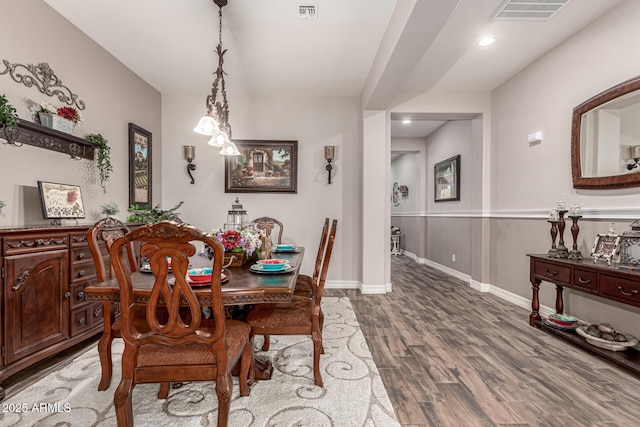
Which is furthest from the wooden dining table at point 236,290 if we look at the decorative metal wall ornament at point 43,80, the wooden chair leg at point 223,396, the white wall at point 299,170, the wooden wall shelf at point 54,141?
the white wall at point 299,170

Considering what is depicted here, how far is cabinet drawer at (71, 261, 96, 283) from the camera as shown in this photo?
2259mm

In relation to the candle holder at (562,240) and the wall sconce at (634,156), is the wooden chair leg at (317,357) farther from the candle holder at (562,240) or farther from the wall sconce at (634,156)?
the wall sconce at (634,156)

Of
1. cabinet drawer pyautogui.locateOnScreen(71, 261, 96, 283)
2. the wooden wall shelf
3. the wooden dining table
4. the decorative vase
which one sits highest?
the decorative vase

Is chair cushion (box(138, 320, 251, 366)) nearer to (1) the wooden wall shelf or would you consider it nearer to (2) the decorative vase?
(1) the wooden wall shelf

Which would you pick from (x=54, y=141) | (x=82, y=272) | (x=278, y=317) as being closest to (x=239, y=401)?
(x=278, y=317)

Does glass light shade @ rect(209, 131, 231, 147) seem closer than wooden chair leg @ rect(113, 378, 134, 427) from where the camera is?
No

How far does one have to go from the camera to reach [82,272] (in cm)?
234

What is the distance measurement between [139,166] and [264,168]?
5.11ft

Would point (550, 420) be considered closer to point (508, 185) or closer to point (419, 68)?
point (508, 185)

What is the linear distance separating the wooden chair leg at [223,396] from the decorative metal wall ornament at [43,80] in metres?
2.65

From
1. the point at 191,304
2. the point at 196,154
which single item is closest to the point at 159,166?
the point at 196,154

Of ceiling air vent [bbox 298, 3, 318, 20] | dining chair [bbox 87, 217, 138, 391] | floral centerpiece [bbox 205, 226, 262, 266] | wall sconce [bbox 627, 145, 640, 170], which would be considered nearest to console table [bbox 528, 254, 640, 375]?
wall sconce [bbox 627, 145, 640, 170]

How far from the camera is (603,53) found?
8.23ft

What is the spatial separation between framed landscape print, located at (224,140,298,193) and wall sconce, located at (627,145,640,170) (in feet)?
11.0
